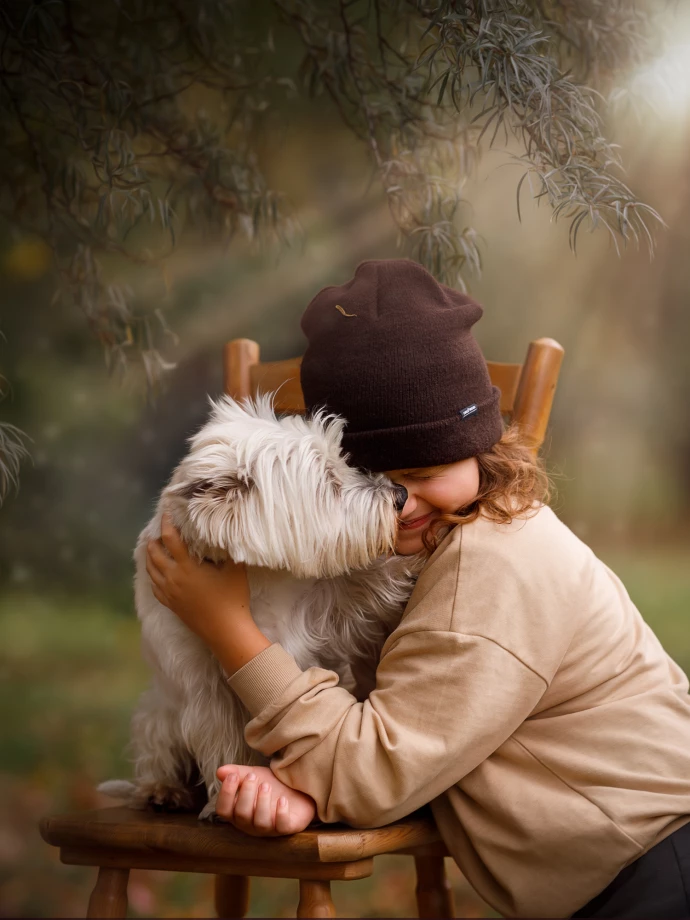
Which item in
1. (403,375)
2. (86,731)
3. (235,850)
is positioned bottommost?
(86,731)

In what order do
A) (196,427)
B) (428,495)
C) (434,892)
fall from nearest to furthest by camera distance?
(428,495), (434,892), (196,427)

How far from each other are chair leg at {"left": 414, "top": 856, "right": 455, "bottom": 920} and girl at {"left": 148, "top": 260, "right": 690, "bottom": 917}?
1.23ft

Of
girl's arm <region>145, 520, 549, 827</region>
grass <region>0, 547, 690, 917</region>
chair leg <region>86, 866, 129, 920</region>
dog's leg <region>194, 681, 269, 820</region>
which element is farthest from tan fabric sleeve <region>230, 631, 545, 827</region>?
grass <region>0, 547, 690, 917</region>

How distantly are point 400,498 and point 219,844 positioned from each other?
1.54 ft

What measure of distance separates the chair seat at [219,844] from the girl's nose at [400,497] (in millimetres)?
381

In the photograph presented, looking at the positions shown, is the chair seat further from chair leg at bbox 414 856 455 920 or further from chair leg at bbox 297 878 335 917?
chair leg at bbox 414 856 455 920

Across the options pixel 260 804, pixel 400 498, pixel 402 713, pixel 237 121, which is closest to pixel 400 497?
pixel 400 498

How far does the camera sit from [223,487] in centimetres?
101

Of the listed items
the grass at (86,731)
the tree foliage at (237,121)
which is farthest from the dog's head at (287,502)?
the grass at (86,731)

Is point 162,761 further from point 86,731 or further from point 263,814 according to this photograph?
point 86,731

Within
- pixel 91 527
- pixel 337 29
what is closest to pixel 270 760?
pixel 91 527

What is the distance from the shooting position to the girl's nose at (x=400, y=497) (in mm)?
1049

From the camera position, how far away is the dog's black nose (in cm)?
105

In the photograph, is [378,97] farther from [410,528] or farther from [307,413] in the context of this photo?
[410,528]
